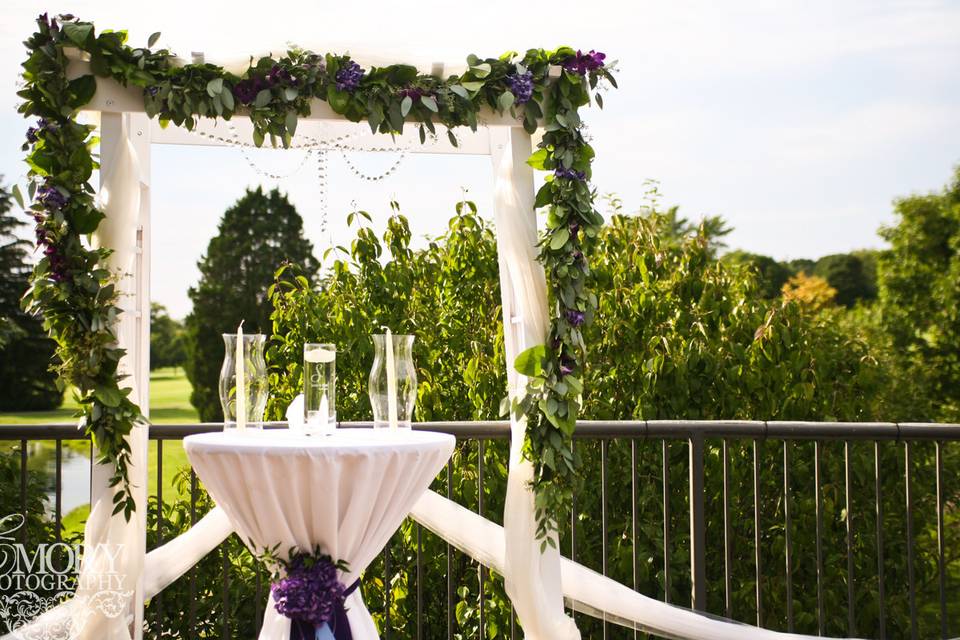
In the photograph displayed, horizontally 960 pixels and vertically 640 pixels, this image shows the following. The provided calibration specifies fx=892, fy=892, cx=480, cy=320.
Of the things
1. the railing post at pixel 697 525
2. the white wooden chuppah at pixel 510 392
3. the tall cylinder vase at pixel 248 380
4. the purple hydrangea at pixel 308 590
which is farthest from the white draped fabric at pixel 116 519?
the railing post at pixel 697 525

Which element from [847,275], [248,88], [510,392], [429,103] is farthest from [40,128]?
[847,275]

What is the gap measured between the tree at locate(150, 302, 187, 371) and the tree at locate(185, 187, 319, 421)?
86cm

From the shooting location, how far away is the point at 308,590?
2.51 m

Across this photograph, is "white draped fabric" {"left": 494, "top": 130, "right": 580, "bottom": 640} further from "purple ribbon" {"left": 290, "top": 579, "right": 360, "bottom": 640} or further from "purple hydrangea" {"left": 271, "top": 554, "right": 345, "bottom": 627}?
"purple hydrangea" {"left": 271, "top": 554, "right": 345, "bottom": 627}

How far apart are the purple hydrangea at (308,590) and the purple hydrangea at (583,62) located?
5.89 ft

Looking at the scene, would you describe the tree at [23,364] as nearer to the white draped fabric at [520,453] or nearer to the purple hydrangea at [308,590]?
the white draped fabric at [520,453]

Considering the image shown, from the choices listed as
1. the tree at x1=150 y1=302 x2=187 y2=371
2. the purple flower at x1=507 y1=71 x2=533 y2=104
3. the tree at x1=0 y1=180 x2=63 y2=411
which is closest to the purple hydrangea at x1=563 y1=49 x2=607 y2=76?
the purple flower at x1=507 y1=71 x2=533 y2=104

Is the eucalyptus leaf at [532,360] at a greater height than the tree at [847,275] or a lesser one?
lesser

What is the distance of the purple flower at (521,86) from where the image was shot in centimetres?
298

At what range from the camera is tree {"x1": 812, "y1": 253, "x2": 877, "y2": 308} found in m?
25.3

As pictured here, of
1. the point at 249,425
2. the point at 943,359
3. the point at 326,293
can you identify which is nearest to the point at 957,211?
the point at 943,359

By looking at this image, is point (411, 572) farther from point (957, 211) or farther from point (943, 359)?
point (957, 211)

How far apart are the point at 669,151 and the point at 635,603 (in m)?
22.8

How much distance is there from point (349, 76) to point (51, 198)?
0.99 m
